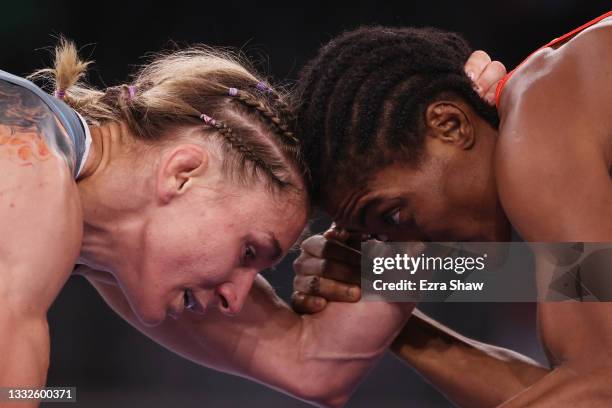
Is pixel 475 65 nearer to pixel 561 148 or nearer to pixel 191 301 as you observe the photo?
pixel 561 148

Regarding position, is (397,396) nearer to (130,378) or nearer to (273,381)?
(130,378)

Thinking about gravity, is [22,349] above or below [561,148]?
below

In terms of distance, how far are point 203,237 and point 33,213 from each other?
1.38 feet

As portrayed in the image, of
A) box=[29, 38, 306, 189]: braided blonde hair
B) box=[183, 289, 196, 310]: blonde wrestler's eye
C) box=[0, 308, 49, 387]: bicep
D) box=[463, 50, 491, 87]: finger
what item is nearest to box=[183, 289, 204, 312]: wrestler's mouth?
box=[183, 289, 196, 310]: blonde wrestler's eye

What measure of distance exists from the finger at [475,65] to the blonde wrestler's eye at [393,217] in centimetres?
33

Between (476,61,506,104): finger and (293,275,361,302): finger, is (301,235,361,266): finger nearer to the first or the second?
(293,275,361,302): finger

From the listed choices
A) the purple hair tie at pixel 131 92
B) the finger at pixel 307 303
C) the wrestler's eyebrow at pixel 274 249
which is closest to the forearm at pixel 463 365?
the finger at pixel 307 303

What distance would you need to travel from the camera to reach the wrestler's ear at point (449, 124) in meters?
1.94

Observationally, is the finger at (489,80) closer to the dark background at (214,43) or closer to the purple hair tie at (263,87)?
the purple hair tie at (263,87)

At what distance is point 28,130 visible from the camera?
62.5 inches

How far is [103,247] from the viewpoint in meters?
1.86

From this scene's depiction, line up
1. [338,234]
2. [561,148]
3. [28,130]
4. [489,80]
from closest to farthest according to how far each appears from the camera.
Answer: [28,130] < [561,148] < [489,80] < [338,234]

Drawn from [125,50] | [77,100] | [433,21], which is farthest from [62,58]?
[433,21]

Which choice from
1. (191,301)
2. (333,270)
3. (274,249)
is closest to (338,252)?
(333,270)
